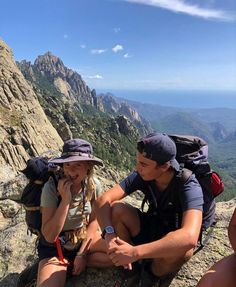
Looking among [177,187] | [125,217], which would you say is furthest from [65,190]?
[177,187]

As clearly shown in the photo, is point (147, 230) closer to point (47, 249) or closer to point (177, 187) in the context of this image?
point (177, 187)

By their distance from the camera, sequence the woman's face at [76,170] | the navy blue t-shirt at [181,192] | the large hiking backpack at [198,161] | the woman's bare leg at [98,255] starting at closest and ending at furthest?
the navy blue t-shirt at [181,192], the large hiking backpack at [198,161], the woman's face at [76,170], the woman's bare leg at [98,255]

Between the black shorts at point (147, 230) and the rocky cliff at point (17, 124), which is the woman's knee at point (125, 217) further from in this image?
the rocky cliff at point (17, 124)

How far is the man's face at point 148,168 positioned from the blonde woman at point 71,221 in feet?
3.21

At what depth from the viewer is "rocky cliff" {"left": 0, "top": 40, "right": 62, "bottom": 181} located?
52.3 meters

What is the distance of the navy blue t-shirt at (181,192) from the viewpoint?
5320mm

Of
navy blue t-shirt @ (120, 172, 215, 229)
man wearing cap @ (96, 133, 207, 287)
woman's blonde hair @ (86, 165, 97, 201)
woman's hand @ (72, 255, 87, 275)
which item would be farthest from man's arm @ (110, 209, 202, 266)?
woman's blonde hair @ (86, 165, 97, 201)

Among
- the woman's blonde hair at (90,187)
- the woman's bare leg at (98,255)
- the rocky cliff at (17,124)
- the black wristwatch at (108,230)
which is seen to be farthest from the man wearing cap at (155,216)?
the rocky cliff at (17,124)

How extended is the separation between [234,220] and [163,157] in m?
1.36

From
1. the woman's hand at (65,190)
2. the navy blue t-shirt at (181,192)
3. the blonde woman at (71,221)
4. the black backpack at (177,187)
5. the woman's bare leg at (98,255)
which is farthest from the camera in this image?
the woman's bare leg at (98,255)

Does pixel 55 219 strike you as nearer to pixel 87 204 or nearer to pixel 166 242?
pixel 87 204

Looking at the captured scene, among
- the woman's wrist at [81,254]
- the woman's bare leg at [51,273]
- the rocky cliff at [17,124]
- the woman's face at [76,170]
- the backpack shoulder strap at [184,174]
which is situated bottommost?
the rocky cliff at [17,124]

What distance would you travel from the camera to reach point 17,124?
62.8 meters

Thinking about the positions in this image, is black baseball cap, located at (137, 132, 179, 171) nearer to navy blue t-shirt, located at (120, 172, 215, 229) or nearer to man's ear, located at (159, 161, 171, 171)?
man's ear, located at (159, 161, 171, 171)
